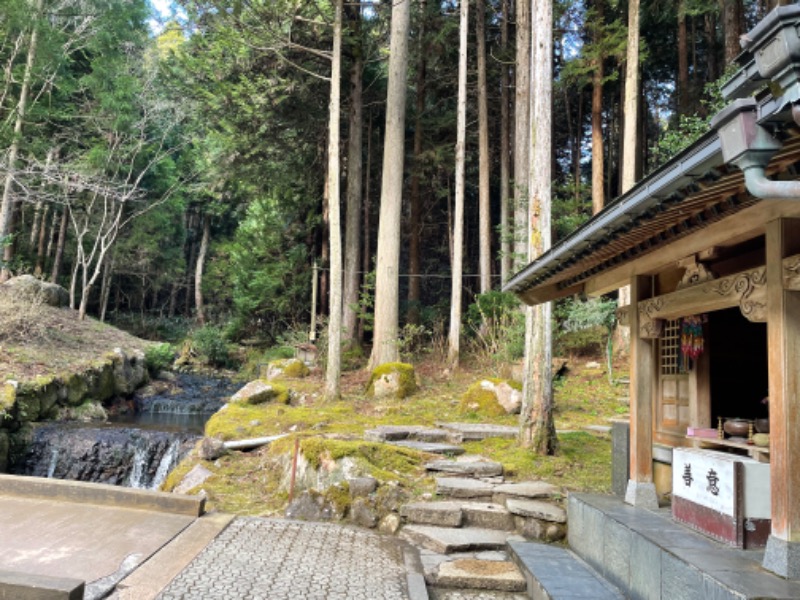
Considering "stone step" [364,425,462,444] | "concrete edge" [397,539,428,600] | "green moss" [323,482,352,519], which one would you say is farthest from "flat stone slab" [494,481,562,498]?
"stone step" [364,425,462,444]

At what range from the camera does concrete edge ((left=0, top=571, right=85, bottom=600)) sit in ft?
9.18

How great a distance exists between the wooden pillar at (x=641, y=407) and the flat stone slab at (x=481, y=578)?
1.17 meters

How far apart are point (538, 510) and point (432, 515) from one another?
102 cm

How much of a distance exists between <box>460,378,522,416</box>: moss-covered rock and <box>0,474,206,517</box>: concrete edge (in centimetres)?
528

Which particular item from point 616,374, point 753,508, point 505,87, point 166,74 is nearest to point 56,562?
Result: point 753,508

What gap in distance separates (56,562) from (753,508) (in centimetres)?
458

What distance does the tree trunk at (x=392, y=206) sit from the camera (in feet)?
40.1

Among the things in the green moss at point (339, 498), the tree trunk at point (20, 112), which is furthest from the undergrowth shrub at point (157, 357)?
the green moss at point (339, 498)

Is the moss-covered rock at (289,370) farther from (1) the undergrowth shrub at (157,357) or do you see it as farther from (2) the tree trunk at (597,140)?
(2) the tree trunk at (597,140)

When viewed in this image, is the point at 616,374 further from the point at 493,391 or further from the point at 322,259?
the point at 322,259

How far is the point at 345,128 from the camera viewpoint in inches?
658

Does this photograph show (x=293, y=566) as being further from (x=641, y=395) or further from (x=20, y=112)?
(x=20, y=112)

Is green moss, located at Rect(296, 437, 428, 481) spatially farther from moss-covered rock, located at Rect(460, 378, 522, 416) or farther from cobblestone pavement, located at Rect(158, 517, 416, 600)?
moss-covered rock, located at Rect(460, 378, 522, 416)

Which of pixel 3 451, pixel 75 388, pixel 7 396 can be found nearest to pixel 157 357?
pixel 75 388
